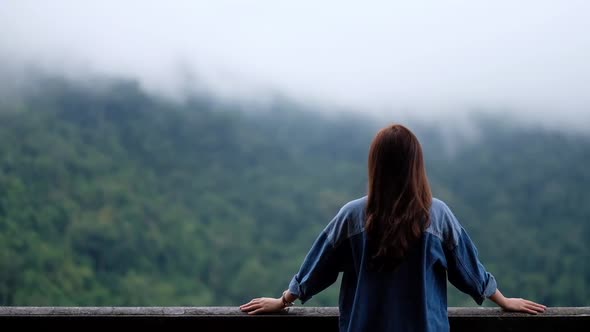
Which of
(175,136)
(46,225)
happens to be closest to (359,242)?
(46,225)

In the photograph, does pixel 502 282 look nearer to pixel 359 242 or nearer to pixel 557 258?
pixel 557 258

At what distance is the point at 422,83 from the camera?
10119 cm

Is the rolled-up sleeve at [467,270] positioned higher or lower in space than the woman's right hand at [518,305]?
higher

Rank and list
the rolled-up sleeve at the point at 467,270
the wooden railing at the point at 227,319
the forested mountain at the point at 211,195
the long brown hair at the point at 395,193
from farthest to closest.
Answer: the forested mountain at the point at 211,195 < the wooden railing at the point at 227,319 < the rolled-up sleeve at the point at 467,270 < the long brown hair at the point at 395,193

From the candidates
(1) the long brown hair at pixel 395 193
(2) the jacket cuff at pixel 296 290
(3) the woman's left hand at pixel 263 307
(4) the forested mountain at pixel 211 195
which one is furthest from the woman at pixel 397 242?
(4) the forested mountain at pixel 211 195

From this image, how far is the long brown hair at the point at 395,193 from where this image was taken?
1.61 m

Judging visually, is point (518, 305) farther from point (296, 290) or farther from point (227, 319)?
point (227, 319)

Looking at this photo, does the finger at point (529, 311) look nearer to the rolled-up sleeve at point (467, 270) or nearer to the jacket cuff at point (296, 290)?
the rolled-up sleeve at point (467, 270)

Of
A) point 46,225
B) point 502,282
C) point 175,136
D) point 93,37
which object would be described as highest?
point 93,37

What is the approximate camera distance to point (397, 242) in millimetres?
1592

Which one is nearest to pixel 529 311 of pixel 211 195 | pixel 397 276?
pixel 397 276

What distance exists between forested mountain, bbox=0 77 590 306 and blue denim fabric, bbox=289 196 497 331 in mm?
36046

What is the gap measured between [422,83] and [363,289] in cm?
10282

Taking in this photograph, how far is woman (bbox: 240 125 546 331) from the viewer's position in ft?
5.32
